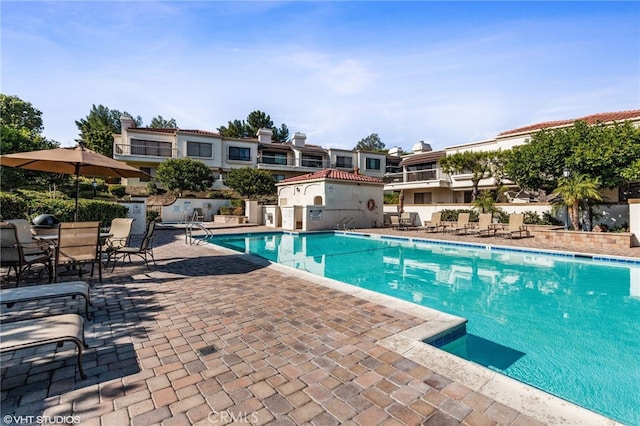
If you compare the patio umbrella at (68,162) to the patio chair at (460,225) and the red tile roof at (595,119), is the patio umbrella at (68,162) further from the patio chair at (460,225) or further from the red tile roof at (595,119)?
the red tile roof at (595,119)

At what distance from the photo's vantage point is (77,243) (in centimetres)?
550

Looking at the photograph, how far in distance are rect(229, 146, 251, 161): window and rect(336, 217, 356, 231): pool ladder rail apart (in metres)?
20.0

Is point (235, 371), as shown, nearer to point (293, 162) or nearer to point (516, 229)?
point (516, 229)

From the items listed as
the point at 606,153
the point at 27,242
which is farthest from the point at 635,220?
the point at 27,242

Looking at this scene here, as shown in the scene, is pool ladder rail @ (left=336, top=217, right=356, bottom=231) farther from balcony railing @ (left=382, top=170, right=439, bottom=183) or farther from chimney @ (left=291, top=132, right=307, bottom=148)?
chimney @ (left=291, top=132, right=307, bottom=148)

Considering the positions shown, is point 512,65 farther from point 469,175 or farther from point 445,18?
point 469,175

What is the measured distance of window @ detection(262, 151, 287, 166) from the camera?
37.7 metres

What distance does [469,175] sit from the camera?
1115 inches

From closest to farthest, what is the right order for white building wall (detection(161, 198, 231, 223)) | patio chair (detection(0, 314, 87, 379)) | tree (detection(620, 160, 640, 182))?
1. patio chair (detection(0, 314, 87, 379))
2. tree (detection(620, 160, 640, 182))
3. white building wall (detection(161, 198, 231, 223))

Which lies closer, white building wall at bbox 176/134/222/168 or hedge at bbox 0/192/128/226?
hedge at bbox 0/192/128/226

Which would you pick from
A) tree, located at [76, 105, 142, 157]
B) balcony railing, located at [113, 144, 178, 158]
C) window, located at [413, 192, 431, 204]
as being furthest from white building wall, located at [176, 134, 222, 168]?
window, located at [413, 192, 431, 204]

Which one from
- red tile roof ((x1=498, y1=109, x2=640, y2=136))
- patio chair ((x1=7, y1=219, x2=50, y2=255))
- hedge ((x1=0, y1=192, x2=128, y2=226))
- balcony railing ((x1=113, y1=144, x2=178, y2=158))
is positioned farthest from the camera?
balcony railing ((x1=113, y1=144, x2=178, y2=158))

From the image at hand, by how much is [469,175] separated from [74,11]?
2869 centimetres

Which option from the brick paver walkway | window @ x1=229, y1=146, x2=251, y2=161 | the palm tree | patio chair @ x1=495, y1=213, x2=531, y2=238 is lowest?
the brick paver walkway
